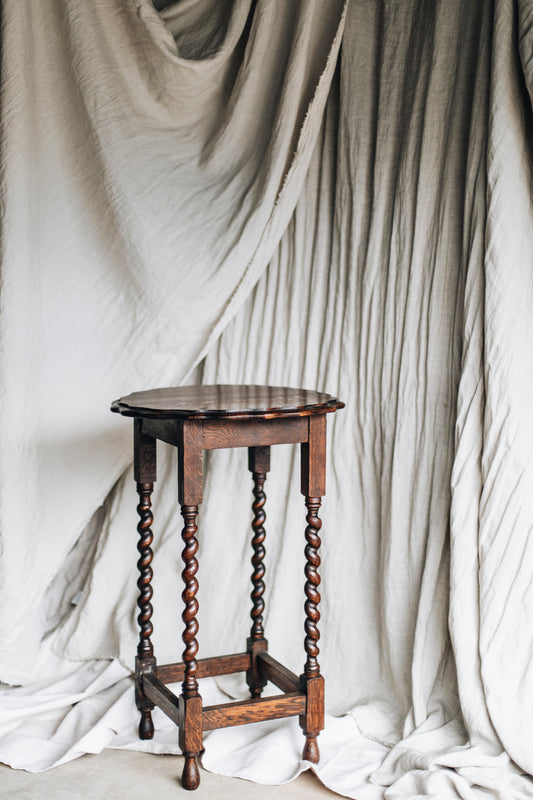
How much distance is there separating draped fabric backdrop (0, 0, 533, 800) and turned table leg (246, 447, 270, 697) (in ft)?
0.38

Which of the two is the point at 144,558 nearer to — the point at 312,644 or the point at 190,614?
the point at 190,614

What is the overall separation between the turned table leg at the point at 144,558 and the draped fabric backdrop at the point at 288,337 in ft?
0.25

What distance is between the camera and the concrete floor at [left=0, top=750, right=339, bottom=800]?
1554 mm

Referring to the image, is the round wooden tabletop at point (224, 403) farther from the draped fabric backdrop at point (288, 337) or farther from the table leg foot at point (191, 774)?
the table leg foot at point (191, 774)

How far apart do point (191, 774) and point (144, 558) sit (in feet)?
1.52

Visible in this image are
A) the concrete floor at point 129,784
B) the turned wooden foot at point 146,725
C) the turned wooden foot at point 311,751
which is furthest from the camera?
the turned wooden foot at point 146,725

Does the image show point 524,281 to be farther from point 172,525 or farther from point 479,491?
point 172,525

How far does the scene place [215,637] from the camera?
2084mm

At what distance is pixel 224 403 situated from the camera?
153cm

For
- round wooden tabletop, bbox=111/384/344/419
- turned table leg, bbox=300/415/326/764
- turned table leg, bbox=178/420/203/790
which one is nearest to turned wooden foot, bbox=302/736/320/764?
turned table leg, bbox=300/415/326/764

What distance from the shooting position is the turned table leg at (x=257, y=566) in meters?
1.85

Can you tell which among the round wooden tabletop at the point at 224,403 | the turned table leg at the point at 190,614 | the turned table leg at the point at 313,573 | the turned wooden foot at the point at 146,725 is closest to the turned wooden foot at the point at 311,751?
the turned table leg at the point at 313,573

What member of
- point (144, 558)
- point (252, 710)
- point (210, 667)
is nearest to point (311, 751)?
point (252, 710)

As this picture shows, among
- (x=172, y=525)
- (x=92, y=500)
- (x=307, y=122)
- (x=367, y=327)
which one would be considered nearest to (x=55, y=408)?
(x=92, y=500)
